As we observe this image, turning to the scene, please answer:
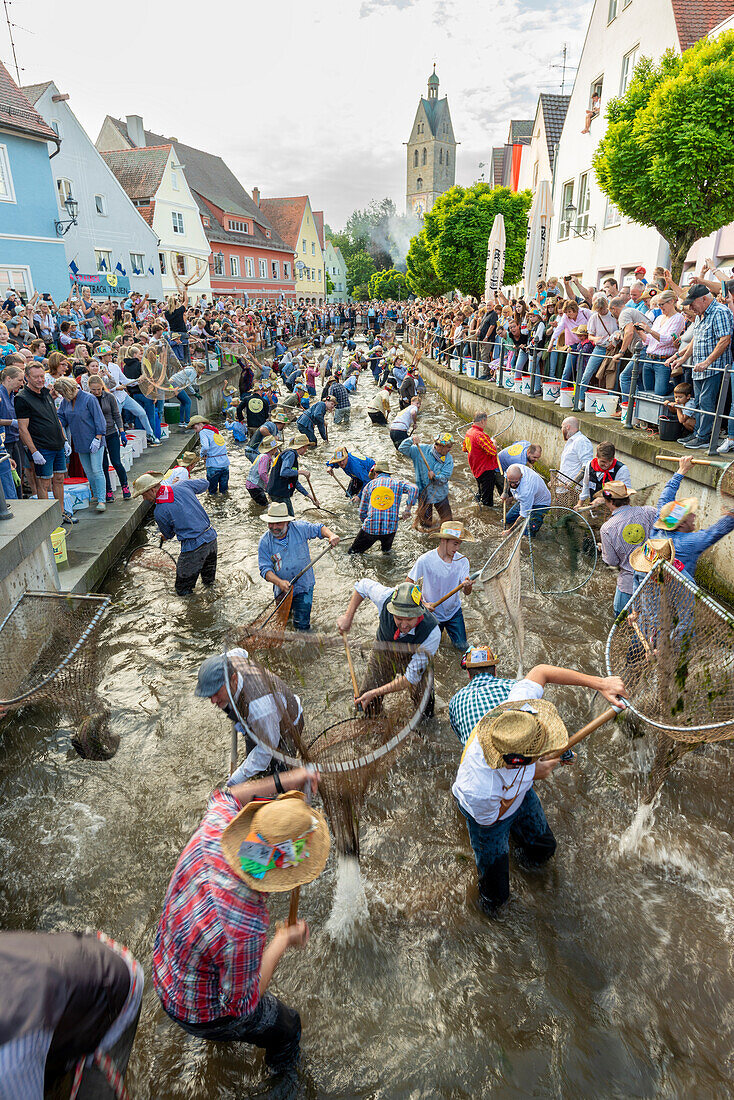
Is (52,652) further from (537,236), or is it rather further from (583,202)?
(583,202)

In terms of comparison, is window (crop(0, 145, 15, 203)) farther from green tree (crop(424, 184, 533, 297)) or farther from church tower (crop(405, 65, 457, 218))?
church tower (crop(405, 65, 457, 218))

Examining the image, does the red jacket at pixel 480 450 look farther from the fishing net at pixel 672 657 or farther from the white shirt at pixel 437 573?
the fishing net at pixel 672 657

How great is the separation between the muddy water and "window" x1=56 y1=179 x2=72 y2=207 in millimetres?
27920

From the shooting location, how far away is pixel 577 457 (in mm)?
8914

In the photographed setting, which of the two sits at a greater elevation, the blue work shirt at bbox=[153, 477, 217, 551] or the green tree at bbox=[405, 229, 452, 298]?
the green tree at bbox=[405, 229, 452, 298]

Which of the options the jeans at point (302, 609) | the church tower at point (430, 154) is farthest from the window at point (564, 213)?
the church tower at point (430, 154)

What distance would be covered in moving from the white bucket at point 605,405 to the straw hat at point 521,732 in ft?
28.1

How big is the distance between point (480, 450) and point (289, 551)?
17.6 ft

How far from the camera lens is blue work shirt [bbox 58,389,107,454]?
917 centimetres

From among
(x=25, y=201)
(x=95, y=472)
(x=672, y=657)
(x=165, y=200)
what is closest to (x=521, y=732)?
(x=672, y=657)

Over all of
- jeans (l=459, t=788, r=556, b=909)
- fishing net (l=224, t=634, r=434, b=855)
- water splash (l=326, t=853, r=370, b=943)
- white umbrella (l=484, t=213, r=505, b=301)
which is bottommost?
water splash (l=326, t=853, r=370, b=943)

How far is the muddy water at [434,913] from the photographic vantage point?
10.9 ft

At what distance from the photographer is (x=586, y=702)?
20.9 ft

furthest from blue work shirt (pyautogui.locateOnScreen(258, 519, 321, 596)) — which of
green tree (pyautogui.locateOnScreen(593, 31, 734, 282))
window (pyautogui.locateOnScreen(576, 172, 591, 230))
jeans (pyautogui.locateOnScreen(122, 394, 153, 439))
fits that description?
window (pyautogui.locateOnScreen(576, 172, 591, 230))
